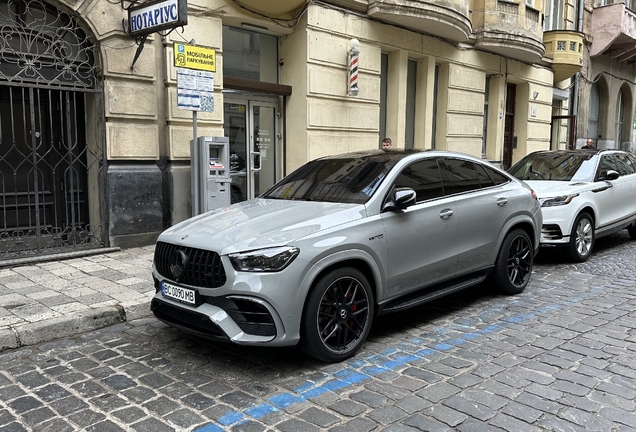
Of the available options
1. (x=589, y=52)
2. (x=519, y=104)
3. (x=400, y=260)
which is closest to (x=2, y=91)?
(x=400, y=260)

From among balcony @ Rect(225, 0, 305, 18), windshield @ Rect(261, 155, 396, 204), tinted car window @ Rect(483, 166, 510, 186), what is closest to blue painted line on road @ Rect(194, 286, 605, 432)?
windshield @ Rect(261, 155, 396, 204)

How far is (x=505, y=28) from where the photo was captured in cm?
1386

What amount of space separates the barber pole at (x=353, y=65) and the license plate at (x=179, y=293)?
24.2ft

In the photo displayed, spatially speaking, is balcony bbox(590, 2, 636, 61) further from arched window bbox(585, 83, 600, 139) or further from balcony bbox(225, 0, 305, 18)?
balcony bbox(225, 0, 305, 18)

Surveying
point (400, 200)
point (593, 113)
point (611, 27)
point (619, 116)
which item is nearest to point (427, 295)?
point (400, 200)

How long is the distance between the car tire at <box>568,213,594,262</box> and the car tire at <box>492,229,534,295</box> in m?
1.92

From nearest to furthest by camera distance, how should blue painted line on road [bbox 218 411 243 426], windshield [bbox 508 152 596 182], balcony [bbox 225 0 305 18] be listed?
blue painted line on road [bbox 218 411 243 426]
windshield [bbox 508 152 596 182]
balcony [bbox 225 0 305 18]

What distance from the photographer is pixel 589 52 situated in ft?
64.1

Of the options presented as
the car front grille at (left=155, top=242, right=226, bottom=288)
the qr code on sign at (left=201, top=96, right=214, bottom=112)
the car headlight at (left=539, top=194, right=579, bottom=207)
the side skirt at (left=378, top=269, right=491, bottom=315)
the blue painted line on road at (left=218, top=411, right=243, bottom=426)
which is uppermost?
the qr code on sign at (left=201, top=96, right=214, bottom=112)

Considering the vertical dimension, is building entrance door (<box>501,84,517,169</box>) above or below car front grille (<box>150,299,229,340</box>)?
above

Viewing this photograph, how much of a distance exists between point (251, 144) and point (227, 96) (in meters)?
1.04

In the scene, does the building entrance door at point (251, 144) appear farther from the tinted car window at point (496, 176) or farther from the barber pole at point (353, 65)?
the tinted car window at point (496, 176)

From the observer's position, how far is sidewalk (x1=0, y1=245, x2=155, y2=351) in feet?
15.4

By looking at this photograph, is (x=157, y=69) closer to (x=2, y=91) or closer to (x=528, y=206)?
(x=2, y=91)
